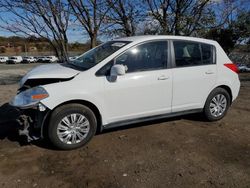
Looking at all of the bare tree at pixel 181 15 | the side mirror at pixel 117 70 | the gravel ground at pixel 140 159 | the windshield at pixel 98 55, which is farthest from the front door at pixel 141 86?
the bare tree at pixel 181 15

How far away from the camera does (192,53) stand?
477cm

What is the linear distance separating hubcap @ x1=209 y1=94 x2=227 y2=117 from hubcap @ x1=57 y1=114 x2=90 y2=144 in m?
2.62

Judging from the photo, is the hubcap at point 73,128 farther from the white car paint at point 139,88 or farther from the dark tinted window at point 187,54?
the dark tinted window at point 187,54

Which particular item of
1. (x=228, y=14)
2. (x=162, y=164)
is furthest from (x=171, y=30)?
(x=162, y=164)

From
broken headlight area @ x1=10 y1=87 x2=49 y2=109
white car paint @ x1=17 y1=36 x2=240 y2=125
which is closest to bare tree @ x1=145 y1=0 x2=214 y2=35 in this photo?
white car paint @ x1=17 y1=36 x2=240 y2=125

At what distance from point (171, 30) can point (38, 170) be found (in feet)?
27.3

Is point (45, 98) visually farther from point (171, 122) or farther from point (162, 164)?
point (171, 122)

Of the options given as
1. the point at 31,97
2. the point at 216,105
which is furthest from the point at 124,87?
the point at 216,105

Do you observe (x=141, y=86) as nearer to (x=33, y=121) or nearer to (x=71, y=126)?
(x=71, y=126)

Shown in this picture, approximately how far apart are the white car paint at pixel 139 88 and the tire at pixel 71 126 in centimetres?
14

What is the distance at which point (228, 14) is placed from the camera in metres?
11.3

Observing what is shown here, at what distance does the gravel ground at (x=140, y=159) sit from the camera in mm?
3012

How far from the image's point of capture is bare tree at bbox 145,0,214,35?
985cm

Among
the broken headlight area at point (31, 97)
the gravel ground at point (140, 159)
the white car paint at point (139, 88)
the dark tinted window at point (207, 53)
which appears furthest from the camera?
the dark tinted window at point (207, 53)
